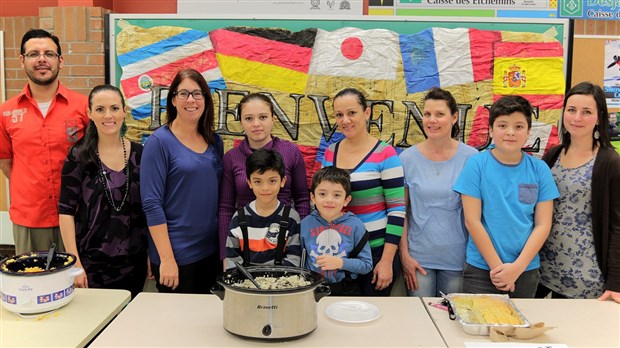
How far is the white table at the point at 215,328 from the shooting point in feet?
4.93

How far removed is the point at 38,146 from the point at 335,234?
1.59 m

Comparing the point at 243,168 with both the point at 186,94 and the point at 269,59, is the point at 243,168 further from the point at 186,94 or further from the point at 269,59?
the point at 269,59

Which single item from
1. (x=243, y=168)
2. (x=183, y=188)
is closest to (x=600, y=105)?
(x=243, y=168)

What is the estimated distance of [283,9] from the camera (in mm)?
3588

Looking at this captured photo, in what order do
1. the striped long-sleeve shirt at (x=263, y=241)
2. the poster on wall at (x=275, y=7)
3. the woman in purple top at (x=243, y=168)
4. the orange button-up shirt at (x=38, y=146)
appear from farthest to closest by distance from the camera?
the poster on wall at (x=275, y=7)
the orange button-up shirt at (x=38, y=146)
the woman in purple top at (x=243, y=168)
the striped long-sleeve shirt at (x=263, y=241)

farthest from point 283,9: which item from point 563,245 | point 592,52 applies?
point 563,245

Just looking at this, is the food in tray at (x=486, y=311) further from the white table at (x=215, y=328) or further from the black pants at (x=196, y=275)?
the black pants at (x=196, y=275)

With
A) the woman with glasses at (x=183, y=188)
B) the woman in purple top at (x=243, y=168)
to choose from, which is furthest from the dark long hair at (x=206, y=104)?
the woman in purple top at (x=243, y=168)

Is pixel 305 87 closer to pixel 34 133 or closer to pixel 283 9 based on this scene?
pixel 283 9

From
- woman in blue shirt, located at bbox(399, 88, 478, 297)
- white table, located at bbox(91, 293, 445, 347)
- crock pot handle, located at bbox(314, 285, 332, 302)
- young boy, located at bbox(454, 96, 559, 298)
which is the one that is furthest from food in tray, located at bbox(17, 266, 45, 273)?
young boy, located at bbox(454, 96, 559, 298)

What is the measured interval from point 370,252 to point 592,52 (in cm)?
240

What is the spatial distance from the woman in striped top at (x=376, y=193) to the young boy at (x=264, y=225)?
33 cm

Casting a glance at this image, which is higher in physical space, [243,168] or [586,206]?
[243,168]

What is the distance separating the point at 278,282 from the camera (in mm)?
1594
